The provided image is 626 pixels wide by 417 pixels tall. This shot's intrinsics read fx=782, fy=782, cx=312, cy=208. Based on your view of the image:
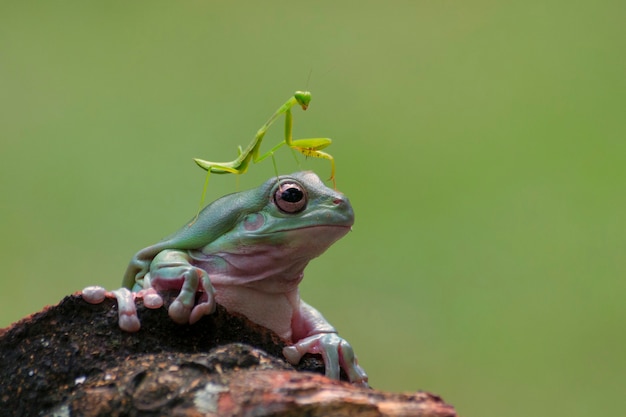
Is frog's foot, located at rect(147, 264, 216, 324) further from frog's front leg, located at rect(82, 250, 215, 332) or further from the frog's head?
the frog's head

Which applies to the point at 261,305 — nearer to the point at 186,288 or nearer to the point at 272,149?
the point at 186,288

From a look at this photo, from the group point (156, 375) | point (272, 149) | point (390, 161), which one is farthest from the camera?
point (390, 161)

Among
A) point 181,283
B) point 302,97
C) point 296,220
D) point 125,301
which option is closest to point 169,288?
point 181,283

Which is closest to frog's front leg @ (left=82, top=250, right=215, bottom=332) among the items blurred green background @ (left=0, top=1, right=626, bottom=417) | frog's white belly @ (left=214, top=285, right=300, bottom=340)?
frog's white belly @ (left=214, top=285, right=300, bottom=340)

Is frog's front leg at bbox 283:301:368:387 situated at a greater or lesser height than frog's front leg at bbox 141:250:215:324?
lesser

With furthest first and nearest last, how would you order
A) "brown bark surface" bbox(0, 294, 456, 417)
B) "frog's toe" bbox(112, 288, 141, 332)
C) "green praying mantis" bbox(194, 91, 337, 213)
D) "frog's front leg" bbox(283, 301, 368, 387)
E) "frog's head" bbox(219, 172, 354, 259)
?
"green praying mantis" bbox(194, 91, 337, 213), "frog's head" bbox(219, 172, 354, 259), "frog's front leg" bbox(283, 301, 368, 387), "frog's toe" bbox(112, 288, 141, 332), "brown bark surface" bbox(0, 294, 456, 417)

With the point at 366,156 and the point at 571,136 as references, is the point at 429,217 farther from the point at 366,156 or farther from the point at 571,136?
the point at 571,136
